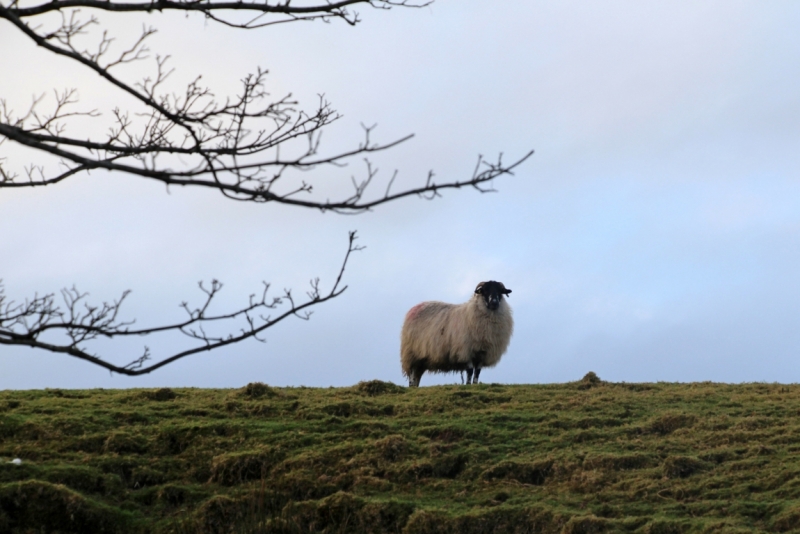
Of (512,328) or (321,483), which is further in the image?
(512,328)

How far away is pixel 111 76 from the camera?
679cm

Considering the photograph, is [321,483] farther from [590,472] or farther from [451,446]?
[590,472]

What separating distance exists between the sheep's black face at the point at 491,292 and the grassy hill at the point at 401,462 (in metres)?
3.64

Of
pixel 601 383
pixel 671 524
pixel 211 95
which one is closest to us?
pixel 211 95

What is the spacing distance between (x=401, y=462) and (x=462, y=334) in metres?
7.01

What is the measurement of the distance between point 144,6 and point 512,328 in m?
13.1

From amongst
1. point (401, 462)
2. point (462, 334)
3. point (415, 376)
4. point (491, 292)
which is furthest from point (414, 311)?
point (401, 462)

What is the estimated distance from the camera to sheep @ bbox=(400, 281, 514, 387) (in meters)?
18.5

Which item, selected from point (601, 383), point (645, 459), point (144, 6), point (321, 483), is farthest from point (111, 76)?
point (601, 383)

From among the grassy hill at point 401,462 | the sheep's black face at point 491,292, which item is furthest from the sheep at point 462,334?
the grassy hill at point 401,462

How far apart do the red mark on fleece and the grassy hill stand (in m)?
5.03

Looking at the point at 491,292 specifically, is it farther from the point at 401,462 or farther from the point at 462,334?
the point at 401,462

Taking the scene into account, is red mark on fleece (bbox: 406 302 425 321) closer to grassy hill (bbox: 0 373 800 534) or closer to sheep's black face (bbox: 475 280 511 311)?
sheep's black face (bbox: 475 280 511 311)

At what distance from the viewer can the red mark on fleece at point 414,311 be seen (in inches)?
789
